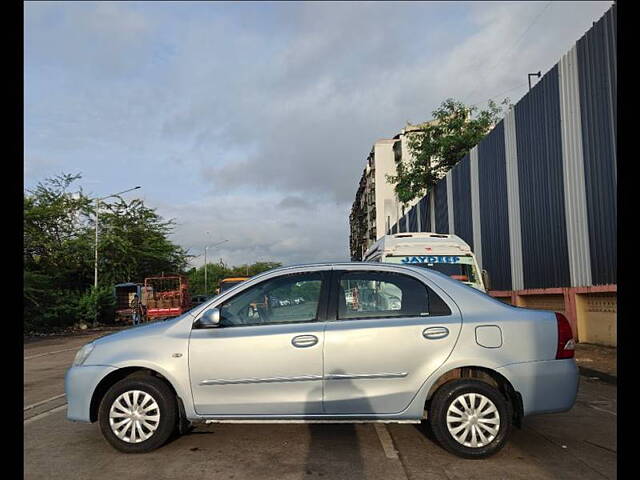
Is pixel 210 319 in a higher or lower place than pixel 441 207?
lower

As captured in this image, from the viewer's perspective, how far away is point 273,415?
4762 millimetres

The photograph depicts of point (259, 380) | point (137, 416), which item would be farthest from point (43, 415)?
point (259, 380)

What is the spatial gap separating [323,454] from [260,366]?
37.4 inches

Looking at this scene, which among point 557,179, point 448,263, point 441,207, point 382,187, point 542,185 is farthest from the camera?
point 382,187

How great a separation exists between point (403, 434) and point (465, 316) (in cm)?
149

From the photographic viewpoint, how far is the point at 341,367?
15.5 feet

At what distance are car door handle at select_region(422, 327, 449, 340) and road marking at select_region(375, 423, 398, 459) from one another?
108 cm

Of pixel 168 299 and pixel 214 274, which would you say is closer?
pixel 168 299

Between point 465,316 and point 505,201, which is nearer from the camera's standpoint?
point 465,316

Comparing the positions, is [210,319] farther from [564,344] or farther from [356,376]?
[564,344]

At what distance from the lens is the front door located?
473 cm

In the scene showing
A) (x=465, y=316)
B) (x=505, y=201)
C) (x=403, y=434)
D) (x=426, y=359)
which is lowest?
(x=403, y=434)
